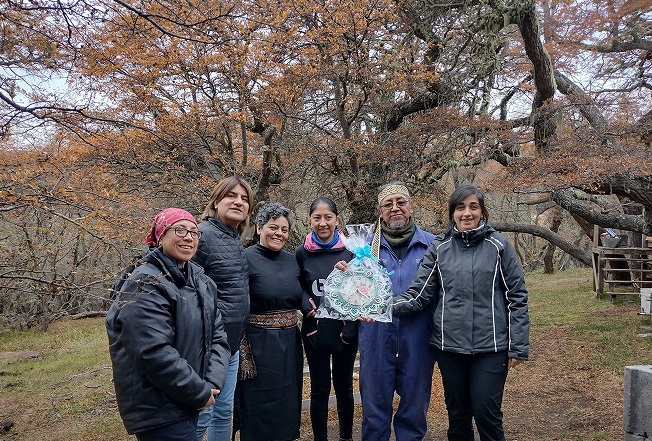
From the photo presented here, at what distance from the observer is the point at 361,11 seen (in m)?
5.52

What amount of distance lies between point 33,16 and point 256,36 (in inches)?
108

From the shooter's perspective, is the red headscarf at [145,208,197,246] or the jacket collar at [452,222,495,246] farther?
the jacket collar at [452,222,495,246]

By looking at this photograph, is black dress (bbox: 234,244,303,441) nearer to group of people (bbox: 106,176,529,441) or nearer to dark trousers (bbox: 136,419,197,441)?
group of people (bbox: 106,176,529,441)

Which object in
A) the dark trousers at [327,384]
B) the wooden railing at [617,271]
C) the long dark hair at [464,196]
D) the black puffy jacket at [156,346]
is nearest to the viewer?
the black puffy jacket at [156,346]

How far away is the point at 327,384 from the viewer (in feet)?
10.8

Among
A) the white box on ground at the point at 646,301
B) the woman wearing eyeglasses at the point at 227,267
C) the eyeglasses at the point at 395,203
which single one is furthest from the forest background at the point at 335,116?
the eyeglasses at the point at 395,203

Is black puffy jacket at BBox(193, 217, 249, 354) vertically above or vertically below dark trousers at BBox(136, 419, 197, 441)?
above

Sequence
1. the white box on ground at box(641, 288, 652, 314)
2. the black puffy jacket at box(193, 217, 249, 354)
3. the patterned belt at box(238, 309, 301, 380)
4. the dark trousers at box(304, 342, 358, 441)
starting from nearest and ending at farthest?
the black puffy jacket at box(193, 217, 249, 354)
the patterned belt at box(238, 309, 301, 380)
the dark trousers at box(304, 342, 358, 441)
the white box on ground at box(641, 288, 652, 314)

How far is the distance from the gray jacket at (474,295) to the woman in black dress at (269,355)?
74cm

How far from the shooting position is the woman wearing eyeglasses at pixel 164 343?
6.23 ft

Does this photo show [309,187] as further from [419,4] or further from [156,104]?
[419,4]

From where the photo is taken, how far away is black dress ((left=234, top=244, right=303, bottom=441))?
9.79ft

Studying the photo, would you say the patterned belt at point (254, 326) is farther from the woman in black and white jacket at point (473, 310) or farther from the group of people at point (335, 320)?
the woman in black and white jacket at point (473, 310)

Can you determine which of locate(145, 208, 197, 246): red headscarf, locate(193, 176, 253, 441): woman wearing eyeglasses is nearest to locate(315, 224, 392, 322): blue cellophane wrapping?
locate(193, 176, 253, 441): woman wearing eyeglasses
